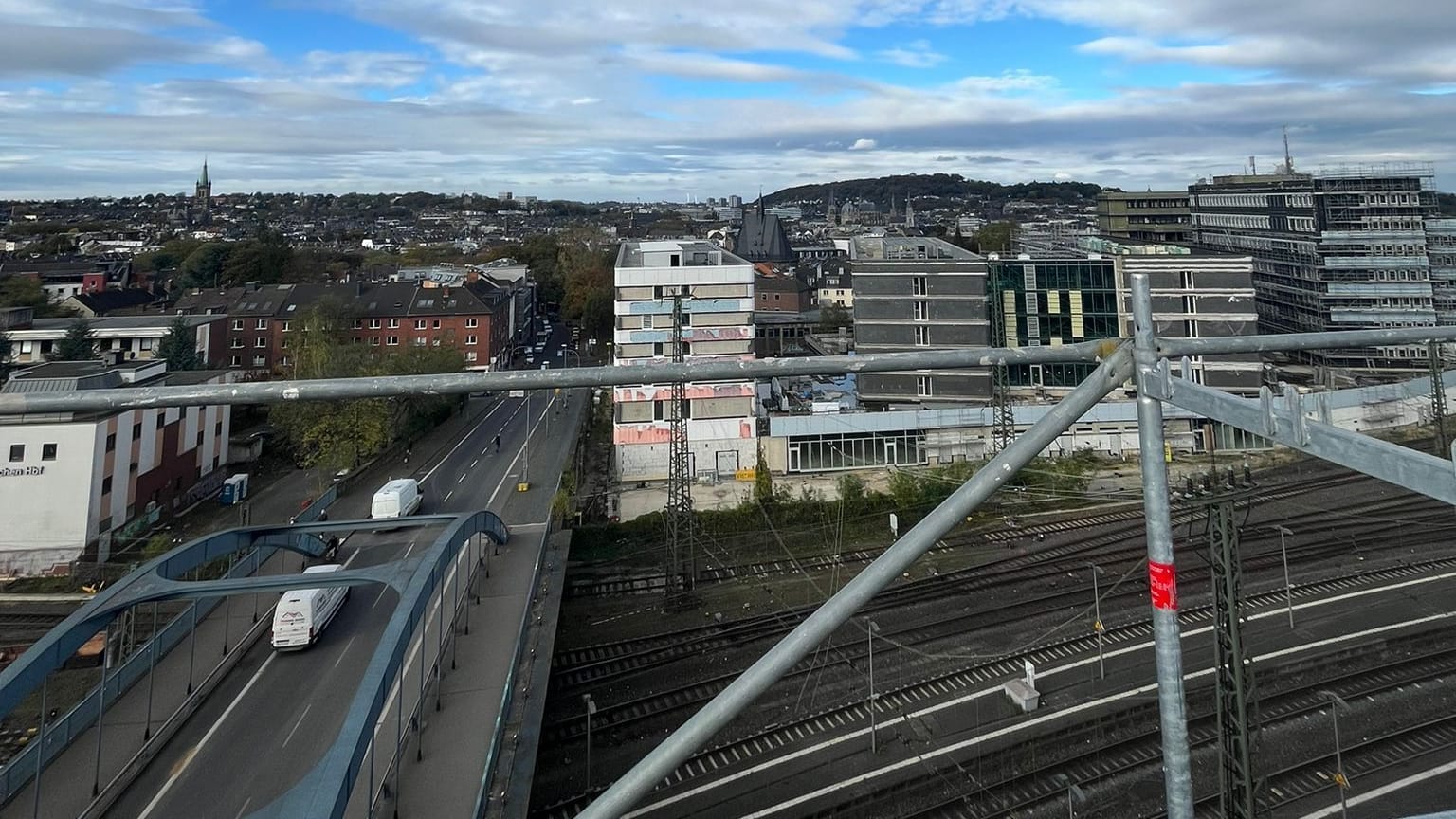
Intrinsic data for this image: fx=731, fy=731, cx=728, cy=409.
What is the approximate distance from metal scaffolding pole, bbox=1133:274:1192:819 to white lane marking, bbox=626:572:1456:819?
21.8 ft

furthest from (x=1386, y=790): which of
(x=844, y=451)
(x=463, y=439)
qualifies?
(x=463, y=439)

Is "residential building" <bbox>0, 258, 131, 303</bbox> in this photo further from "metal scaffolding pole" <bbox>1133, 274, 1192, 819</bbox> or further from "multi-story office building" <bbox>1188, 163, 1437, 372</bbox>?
"multi-story office building" <bbox>1188, 163, 1437, 372</bbox>

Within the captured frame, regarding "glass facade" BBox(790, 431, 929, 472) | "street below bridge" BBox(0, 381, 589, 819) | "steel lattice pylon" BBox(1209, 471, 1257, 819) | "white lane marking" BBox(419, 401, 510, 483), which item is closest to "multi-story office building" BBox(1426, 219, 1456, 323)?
"glass facade" BBox(790, 431, 929, 472)

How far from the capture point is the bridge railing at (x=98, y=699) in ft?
17.3

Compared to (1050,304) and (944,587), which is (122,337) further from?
(1050,304)

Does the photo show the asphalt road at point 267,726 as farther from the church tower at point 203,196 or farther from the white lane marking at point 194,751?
the church tower at point 203,196

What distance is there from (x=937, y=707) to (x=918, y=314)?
625 inches

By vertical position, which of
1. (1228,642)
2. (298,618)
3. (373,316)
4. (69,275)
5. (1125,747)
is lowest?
(1125,747)

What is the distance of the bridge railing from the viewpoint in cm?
527

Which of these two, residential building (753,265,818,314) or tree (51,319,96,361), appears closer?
tree (51,319,96,361)

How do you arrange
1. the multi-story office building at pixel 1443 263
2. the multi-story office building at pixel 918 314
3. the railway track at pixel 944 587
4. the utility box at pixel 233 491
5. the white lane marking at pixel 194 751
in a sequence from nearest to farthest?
the white lane marking at pixel 194 751 → the railway track at pixel 944 587 → the utility box at pixel 233 491 → the multi-story office building at pixel 918 314 → the multi-story office building at pixel 1443 263

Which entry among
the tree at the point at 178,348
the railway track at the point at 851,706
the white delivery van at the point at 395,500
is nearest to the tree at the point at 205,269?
the tree at the point at 178,348

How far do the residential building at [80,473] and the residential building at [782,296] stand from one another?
1094 inches

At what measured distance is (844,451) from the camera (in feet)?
62.5
